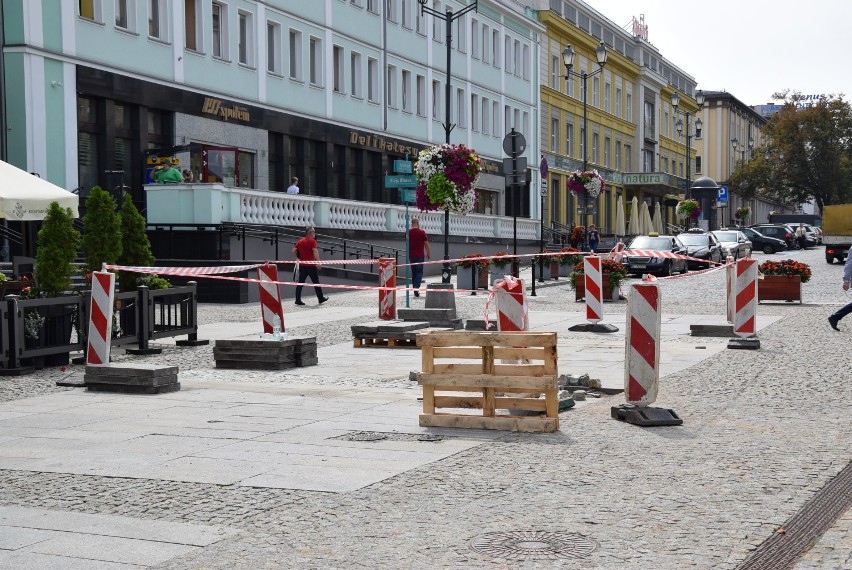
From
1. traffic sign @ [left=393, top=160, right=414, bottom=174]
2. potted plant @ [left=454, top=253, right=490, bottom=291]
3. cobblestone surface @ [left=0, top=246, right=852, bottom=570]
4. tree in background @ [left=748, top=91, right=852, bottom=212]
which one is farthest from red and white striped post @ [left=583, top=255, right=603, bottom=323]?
tree in background @ [left=748, top=91, right=852, bottom=212]

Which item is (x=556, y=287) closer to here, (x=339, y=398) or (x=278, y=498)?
(x=339, y=398)

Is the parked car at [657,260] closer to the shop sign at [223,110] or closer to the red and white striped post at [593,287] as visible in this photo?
the shop sign at [223,110]

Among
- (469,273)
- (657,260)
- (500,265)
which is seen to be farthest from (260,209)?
(657,260)

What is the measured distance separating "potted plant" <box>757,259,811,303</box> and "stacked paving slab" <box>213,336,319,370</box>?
47.8 feet

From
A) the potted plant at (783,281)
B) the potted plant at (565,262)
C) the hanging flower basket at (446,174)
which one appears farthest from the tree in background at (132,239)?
the potted plant at (565,262)

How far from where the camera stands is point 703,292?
3209cm

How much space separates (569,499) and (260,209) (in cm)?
2611

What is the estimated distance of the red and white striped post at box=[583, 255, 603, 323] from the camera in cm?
2003

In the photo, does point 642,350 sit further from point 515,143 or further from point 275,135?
point 275,135

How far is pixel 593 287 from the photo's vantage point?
2008 centimetres

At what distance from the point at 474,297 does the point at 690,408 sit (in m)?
18.9

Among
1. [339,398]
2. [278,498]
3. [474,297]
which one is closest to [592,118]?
[474,297]

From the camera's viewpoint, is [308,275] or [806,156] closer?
[308,275]

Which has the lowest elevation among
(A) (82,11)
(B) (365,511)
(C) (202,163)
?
(B) (365,511)
